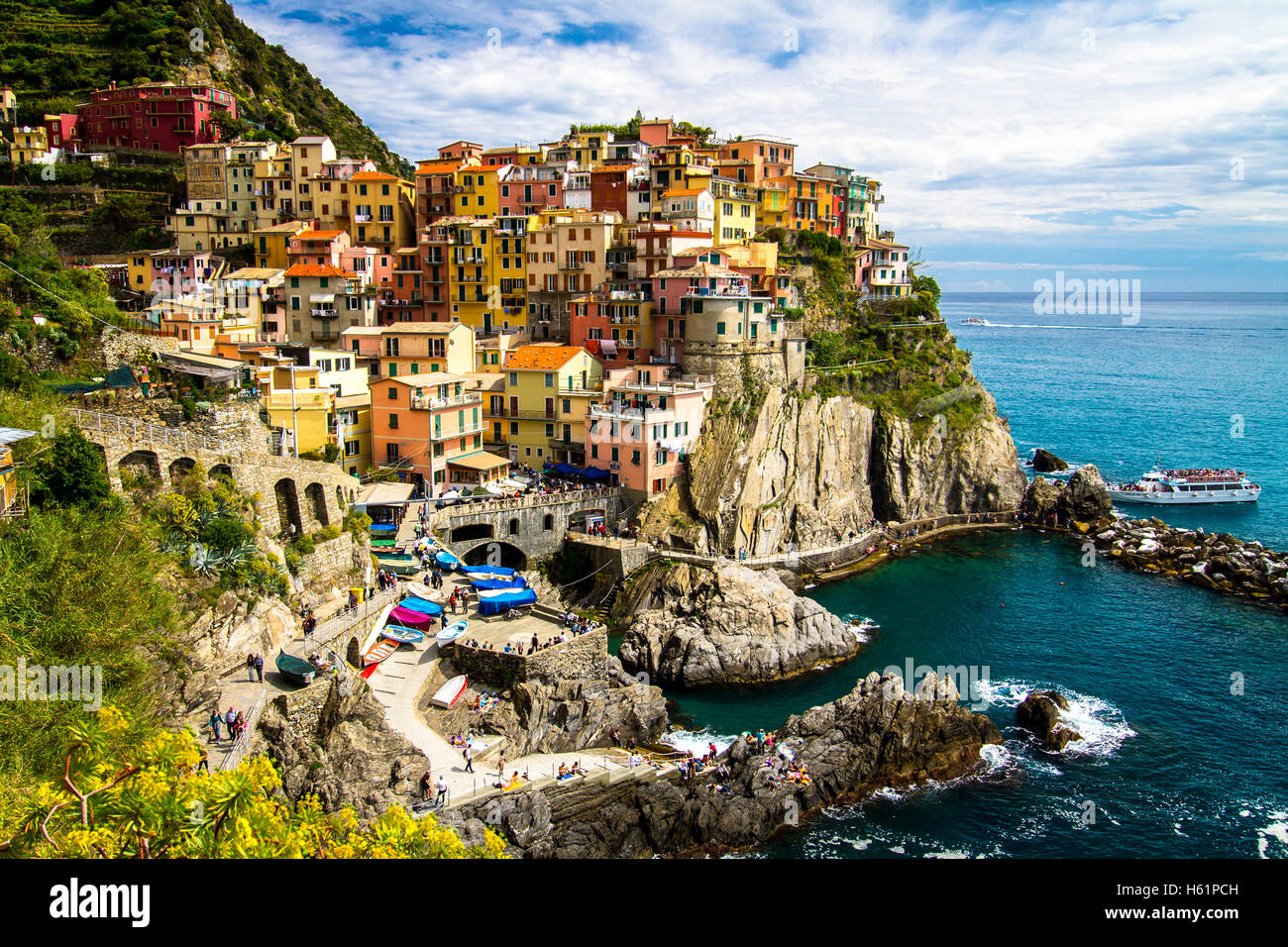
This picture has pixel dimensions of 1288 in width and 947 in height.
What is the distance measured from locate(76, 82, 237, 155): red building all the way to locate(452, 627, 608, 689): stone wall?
57.3 metres

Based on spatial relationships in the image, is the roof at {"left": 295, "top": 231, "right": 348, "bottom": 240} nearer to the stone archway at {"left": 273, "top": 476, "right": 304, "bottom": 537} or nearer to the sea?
the stone archway at {"left": 273, "top": 476, "right": 304, "bottom": 537}

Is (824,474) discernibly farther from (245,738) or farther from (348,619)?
(245,738)

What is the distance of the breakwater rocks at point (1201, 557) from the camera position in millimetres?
47031

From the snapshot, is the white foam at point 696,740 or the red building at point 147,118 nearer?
the white foam at point 696,740

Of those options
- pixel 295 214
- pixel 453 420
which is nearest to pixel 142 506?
pixel 453 420

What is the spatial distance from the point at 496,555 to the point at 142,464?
1671cm

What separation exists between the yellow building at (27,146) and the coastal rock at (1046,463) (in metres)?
75.4

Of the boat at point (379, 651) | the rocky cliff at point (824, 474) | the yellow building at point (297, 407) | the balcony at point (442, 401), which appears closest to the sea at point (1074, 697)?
the rocky cliff at point (824, 474)

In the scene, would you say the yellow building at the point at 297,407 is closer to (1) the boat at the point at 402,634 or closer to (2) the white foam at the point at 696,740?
(1) the boat at the point at 402,634

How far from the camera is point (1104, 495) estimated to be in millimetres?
58969

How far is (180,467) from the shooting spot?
30484 mm

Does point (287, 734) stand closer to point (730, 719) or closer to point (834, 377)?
point (730, 719)
